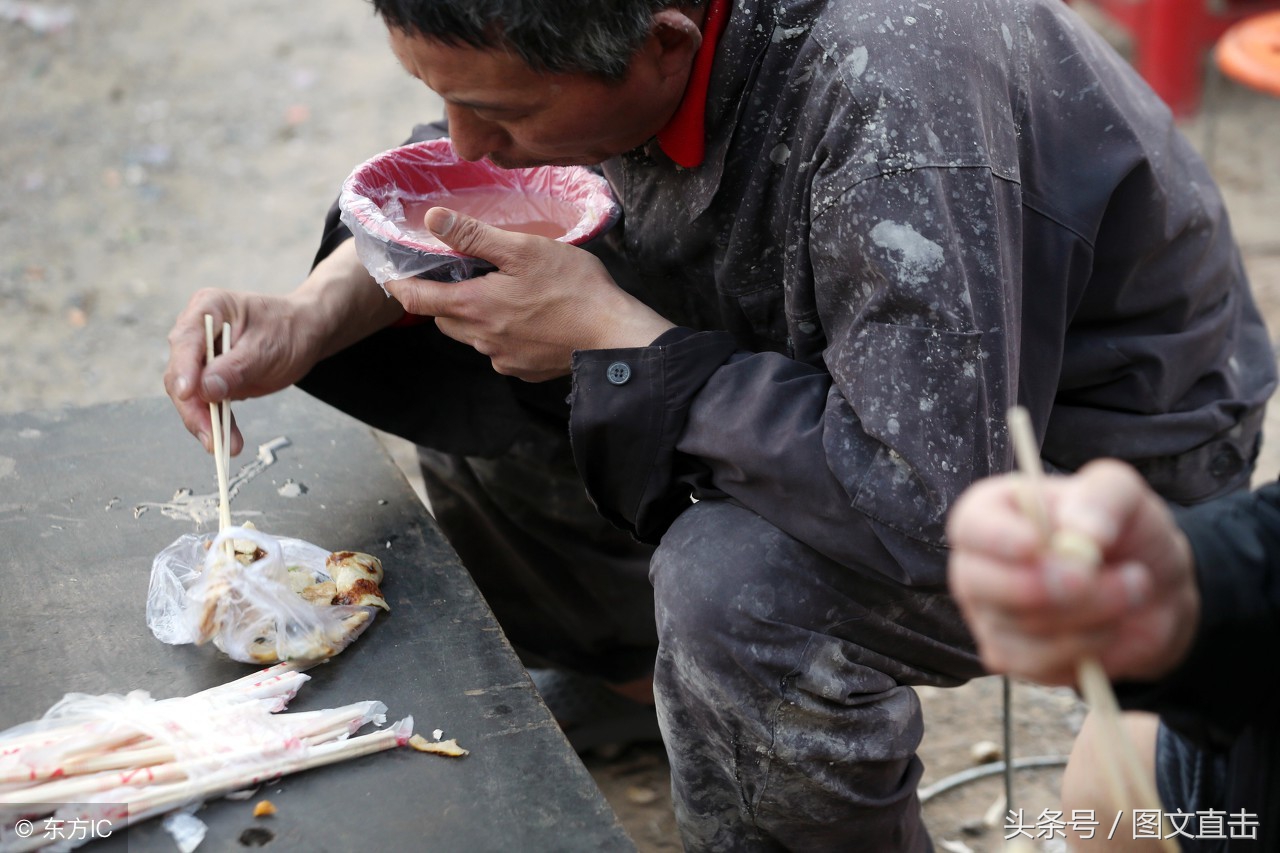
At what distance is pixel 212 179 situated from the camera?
5406 millimetres

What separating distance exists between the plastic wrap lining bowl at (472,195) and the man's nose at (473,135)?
0.49 feet

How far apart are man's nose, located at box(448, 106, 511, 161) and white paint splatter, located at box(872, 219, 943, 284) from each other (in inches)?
23.4

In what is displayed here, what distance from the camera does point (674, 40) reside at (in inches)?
64.1

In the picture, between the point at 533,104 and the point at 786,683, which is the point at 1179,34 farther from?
the point at 786,683

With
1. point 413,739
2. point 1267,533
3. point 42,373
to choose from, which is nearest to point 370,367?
point 413,739

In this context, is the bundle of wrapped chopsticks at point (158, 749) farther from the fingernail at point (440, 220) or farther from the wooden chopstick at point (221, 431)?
the fingernail at point (440, 220)

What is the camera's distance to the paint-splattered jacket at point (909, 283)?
4.81ft

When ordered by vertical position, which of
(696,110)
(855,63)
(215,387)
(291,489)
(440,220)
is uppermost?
(855,63)

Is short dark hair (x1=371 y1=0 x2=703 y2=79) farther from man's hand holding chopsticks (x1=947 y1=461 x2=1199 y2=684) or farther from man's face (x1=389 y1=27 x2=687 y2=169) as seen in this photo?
man's hand holding chopsticks (x1=947 y1=461 x2=1199 y2=684)

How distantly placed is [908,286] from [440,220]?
0.63m

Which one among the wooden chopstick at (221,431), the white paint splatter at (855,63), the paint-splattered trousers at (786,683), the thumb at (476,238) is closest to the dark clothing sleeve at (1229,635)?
the paint-splattered trousers at (786,683)

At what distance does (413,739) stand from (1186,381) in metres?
1.27

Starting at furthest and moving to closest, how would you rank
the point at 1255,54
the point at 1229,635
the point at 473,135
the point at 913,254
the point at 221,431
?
the point at 1255,54, the point at 221,431, the point at 473,135, the point at 913,254, the point at 1229,635

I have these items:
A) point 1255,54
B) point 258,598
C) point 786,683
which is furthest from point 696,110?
point 1255,54
